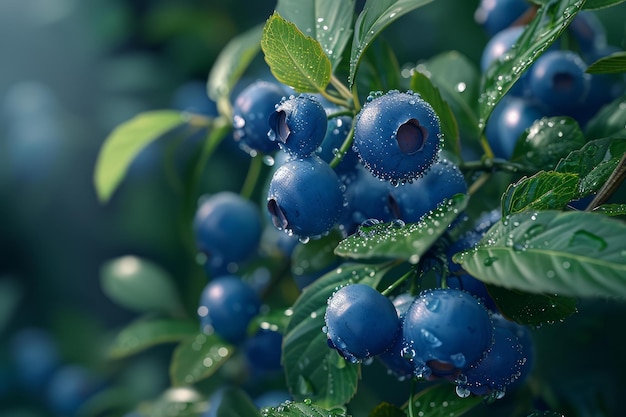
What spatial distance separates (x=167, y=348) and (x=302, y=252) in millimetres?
901

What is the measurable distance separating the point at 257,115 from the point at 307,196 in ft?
0.61

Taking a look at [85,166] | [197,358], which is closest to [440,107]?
[197,358]

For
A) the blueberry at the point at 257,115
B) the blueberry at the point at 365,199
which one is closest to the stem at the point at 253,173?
the blueberry at the point at 257,115

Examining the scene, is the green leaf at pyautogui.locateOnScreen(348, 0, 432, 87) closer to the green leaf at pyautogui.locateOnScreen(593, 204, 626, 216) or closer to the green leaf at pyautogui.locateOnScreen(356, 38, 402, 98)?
the green leaf at pyautogui.locateOnScreen(356, 38, 402, 98)

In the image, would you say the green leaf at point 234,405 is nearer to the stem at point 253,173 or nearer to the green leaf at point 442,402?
the green leaf at point 442,402

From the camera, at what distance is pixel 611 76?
0.95m

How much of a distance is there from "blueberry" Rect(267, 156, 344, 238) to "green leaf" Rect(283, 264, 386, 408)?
0.09m

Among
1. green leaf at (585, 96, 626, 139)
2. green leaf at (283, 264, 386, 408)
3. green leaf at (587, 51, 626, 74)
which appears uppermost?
green leaf at (587, 51, 626, 74)

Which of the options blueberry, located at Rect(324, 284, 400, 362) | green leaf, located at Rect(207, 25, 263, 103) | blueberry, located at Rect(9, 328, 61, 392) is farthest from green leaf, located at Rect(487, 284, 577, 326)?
blueberry, located at Rect(9, 328, 61, 392)

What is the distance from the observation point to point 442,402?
79 centimetres

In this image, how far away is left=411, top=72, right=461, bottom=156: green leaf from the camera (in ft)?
2.58

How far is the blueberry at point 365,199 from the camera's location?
78cm

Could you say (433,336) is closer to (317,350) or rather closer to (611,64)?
(317,350)

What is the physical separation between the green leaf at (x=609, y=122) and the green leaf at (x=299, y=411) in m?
0.45
